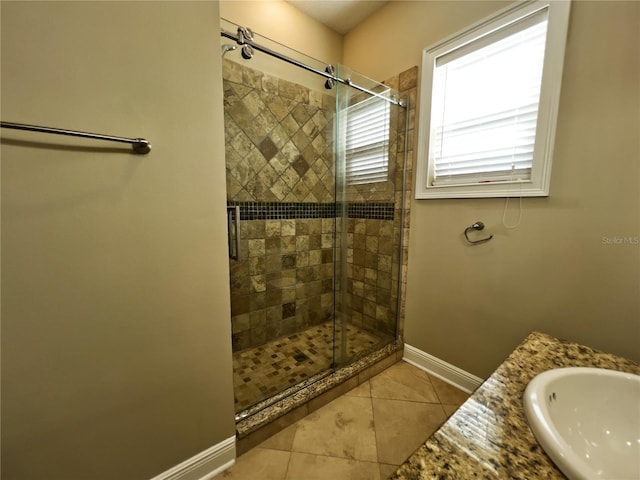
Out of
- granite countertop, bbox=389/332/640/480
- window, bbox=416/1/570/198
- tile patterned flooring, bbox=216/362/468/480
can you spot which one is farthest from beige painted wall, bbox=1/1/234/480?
window, bbox=416/1/570/198

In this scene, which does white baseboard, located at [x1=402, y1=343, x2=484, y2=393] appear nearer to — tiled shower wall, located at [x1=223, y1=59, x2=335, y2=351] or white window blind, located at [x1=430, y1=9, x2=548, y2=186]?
tiled shower wall, located at [x1=223, y1=59, x2=335, y2=351]

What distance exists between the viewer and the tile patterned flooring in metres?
1.15

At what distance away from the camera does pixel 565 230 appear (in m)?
1.18

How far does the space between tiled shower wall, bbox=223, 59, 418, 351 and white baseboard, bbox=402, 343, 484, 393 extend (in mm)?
204

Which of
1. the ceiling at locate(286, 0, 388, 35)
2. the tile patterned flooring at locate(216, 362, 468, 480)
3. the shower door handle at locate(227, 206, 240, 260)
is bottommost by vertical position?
the tile patterned flooring at locate(216, 362, 468, 480)

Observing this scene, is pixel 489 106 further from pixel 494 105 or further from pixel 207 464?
pixel 207 464

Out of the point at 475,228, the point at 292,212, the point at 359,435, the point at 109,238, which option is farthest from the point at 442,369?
the point at 109,238

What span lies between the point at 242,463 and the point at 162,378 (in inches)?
24.3

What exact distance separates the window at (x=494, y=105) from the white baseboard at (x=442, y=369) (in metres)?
1.14

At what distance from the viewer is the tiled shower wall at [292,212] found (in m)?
1.81

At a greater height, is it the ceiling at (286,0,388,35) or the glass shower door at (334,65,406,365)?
the ceiling at (286,0,388,35)

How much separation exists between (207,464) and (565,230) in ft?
6.42

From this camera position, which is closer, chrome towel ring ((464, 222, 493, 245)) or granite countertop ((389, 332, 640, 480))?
granite countertop ((389, 332, 640, 480))

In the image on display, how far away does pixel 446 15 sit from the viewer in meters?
1.51
